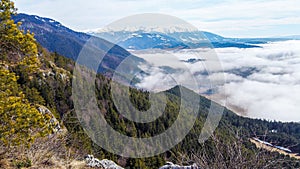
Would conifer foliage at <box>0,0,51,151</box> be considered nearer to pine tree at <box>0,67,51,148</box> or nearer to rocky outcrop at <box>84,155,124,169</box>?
pine tree at <box>0,67,51,148</box>

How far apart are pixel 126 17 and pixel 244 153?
33.4 ft

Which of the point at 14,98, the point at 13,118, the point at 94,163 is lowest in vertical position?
the point at 94,163

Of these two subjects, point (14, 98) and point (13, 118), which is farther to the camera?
point (13, 118)

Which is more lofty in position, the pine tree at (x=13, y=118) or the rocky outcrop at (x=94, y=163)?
the pine tree at (x=13, y=118)

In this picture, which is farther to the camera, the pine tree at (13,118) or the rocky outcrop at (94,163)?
the rocky outcrop at (94,163)

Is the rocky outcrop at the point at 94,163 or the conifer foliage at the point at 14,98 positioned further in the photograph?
the rocky outcrop at the point at 94,163

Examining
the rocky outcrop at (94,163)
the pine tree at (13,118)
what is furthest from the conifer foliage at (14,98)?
the rocky outcrop at (94,163)

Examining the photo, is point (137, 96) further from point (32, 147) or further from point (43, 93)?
point (32, 147)

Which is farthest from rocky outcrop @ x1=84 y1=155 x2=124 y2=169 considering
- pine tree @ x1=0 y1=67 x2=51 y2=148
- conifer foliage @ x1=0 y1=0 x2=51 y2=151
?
pine tree @ x1=0 y1=67 x2=51 y2=148

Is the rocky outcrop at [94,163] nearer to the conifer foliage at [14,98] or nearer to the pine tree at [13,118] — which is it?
the conifer foliage at [14,98]

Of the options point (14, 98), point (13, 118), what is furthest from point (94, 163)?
point (14, 98)

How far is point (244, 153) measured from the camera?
668cm

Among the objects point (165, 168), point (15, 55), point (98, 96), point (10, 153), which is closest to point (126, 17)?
point (15, 55)

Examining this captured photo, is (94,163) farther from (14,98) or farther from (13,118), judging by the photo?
(14,98)
